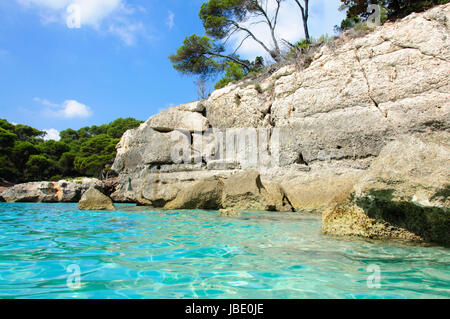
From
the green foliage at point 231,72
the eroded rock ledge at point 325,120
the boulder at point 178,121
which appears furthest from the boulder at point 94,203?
the green foliage at point 231,72

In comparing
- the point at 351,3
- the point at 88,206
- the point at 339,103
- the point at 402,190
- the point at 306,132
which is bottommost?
the point at 88,206

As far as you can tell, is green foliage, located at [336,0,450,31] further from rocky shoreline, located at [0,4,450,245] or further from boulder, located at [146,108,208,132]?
boulder, located at [146,108,208,132]

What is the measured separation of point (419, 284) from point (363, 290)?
0.45m

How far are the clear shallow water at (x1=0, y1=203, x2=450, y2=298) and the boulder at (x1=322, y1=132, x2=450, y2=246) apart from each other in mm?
261

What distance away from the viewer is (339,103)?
27.4ft

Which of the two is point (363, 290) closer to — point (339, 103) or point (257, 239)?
point (257, 239)

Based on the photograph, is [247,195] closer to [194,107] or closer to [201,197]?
[201,197]

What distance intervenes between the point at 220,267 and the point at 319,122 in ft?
23.7

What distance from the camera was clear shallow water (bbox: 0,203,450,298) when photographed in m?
1.80

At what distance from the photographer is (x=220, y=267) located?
7.54ft

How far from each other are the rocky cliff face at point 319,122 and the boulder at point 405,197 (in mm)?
2222

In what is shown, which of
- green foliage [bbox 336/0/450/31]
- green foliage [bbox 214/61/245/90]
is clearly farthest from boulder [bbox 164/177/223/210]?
green foliage [bbox 214/61/245/90]

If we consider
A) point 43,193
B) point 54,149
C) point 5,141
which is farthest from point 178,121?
point 54,149
